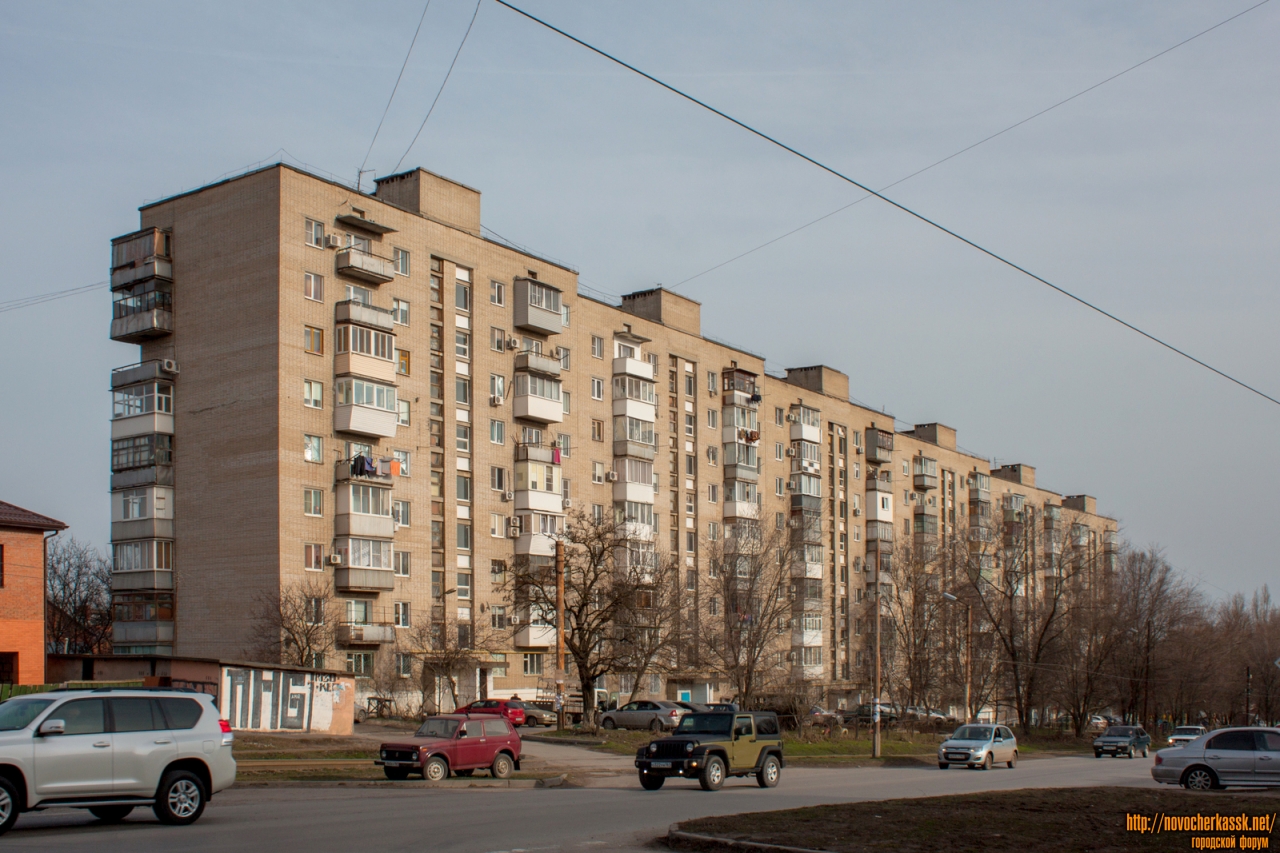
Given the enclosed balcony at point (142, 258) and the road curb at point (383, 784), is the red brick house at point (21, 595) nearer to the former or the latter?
the road curb at point (383, 784)

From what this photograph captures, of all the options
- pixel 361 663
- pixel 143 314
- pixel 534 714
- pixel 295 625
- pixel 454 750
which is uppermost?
pixel 143 314

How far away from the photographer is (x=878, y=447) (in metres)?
100

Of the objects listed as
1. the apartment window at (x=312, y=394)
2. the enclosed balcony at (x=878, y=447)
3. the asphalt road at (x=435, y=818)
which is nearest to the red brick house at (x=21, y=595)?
the apartment window at (x=312, y=394)

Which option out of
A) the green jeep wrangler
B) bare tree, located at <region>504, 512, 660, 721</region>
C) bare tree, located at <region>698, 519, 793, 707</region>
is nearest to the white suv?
the green jeep wrangler

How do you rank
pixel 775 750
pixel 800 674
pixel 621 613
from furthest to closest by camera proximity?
pixel 800 674 → pixel 621 613 → pixel 775 750

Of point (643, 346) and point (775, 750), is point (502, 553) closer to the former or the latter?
point (643, 346)

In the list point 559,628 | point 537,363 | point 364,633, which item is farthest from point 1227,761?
point 537,363

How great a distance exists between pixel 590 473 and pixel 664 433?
28.6 feet

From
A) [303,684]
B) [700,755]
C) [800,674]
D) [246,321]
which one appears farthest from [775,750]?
[800,674]

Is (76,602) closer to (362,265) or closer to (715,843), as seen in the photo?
(362,265)

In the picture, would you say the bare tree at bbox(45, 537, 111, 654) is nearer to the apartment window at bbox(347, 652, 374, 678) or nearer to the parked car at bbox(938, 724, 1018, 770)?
the apartment window at bbox(347, 652, 374, 678)

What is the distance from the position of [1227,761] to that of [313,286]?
42984 mm

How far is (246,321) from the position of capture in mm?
54000

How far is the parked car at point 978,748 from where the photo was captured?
39.3m
